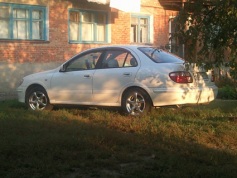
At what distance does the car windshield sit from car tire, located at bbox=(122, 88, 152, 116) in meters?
0.80

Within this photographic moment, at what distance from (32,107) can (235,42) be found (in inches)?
231

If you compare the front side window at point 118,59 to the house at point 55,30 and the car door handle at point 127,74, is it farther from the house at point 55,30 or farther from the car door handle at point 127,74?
the house at point 55,30

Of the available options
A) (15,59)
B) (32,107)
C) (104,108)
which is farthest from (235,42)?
(15,59)

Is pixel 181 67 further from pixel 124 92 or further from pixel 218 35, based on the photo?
pixel 218 35

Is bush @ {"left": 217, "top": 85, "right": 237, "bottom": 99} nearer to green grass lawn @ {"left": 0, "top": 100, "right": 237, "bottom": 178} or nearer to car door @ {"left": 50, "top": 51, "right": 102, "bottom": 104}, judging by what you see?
green grass lawn @ {"left": 0, "top": 100, "right": 237, "bottom": 178}

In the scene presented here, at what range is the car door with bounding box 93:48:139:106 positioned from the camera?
11.0 m

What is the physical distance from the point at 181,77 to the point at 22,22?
27.5ft

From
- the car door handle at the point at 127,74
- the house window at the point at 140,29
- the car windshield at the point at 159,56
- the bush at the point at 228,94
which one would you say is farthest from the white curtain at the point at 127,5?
the car door handle at the point at 127,74

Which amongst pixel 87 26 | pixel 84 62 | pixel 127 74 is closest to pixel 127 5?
pixel 87 26

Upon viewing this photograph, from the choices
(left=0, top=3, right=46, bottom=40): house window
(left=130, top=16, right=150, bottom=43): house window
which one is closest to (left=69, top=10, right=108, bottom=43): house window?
(left=0, top=3, right=46, bottom=40): house window

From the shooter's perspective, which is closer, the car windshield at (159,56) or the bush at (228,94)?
the car windshield at (159,56)

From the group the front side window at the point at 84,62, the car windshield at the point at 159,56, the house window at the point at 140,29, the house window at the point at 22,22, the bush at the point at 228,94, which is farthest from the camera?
the house window at the point at 140,29

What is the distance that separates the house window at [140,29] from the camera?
69.6 ft

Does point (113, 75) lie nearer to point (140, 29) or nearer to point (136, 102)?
point (136, 102)
